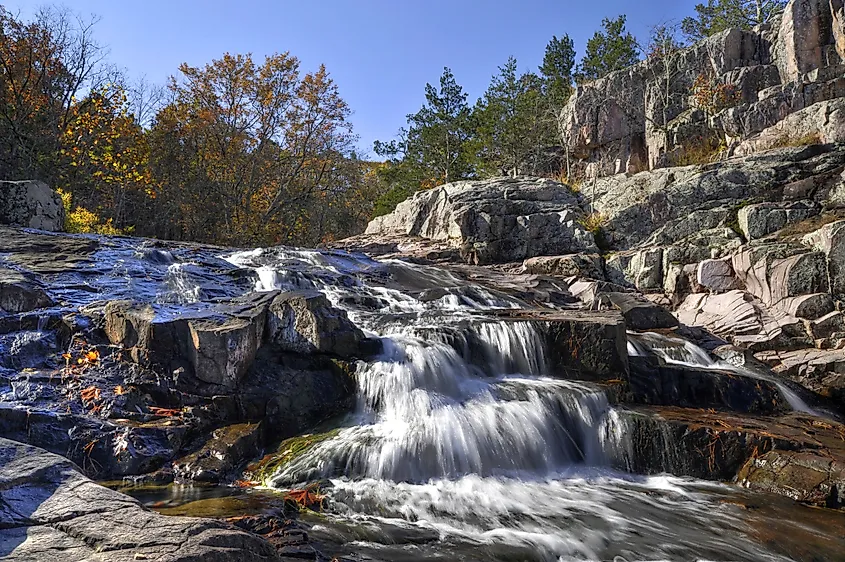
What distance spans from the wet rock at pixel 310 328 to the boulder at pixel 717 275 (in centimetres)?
928

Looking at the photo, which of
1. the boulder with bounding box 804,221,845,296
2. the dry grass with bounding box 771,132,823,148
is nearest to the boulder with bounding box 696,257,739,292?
the boulder with bounding box 804,221,845,296

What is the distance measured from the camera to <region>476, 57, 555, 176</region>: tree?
2872 cm

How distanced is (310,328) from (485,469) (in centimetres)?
335

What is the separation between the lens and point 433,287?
12617 mm

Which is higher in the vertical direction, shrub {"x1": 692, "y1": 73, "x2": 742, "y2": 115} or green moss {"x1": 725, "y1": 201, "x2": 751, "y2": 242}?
shrub {"x1": 692, "y1": 73, "x2": 742, "y2": 115}

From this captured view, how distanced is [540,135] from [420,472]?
87.6 ft

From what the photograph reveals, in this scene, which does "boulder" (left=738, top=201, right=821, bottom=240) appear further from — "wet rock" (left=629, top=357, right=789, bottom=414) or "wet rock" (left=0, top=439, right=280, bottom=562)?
"wet rock" (left=0, top=439, right=280, bottom=562)

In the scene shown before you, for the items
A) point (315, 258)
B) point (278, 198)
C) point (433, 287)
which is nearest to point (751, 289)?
point (433, 287)

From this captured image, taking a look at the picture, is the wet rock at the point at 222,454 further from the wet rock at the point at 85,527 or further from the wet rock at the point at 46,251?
the wet rock at the point at 46,251

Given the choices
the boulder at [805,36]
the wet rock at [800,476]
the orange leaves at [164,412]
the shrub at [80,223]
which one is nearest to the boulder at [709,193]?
the boulder at [805,36]

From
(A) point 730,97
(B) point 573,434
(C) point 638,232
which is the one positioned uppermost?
(A) point 730,97

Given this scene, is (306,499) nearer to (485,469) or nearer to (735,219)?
(485,469)

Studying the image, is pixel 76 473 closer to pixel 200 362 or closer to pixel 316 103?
pixel 200 362

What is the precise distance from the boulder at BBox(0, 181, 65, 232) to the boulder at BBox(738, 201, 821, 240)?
19016mm
